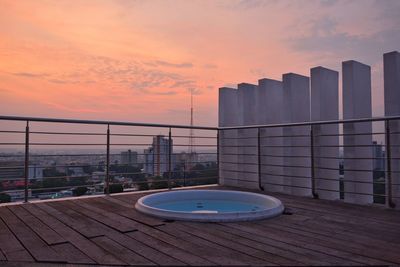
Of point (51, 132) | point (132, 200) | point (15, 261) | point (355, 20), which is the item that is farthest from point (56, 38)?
point (355, 20)

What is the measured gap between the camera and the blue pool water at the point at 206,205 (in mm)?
3768

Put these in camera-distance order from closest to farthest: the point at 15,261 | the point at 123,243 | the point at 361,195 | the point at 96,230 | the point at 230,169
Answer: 1. the point at 15,261
2. the point at 123,243
3. the point at 96,230
4. the point at 361,195
5. the point at 230,169

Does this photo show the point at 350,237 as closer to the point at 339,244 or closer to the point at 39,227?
the point at 339,244

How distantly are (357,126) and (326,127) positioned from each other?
0.42 m

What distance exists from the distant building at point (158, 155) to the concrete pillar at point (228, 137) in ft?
3.26

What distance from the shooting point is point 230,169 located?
5.18 meters

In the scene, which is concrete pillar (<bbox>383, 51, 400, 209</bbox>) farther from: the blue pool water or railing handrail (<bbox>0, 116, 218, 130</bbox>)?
railing handrail (<bbox>0, 116, 218, 130</bbox>)

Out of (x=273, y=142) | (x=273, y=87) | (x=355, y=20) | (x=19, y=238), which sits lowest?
(x=19, y=238)

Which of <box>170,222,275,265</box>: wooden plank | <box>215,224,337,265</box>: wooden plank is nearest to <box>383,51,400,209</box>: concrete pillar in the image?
<box>215,224,337,265</box>: wooden plank

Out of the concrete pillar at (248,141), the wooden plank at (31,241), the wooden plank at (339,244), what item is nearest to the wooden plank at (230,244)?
the wooden plank at (339,244)

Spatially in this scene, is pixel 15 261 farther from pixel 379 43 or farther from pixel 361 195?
pixel 379 43

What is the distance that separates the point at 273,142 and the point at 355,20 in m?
2.19

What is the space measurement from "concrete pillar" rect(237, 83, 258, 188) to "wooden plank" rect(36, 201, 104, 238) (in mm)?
2633

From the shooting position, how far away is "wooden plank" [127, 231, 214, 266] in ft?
5.66
